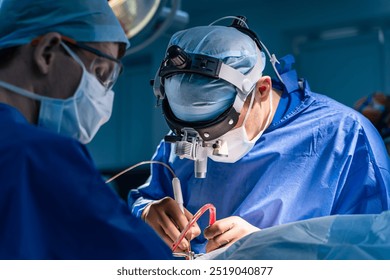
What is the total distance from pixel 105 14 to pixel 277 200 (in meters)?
0.87

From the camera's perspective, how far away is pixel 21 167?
4.09ft

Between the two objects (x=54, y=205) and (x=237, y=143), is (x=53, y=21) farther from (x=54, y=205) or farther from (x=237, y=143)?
(x=237, y=143)

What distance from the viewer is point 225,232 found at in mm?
2006

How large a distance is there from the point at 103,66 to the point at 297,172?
34.3 inches

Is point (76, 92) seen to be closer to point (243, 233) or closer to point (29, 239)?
point (29, 239)

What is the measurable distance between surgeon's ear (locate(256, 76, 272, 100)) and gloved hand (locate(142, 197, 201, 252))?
0.45 meters

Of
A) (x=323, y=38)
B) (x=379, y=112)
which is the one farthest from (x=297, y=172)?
(x=323, y=38)

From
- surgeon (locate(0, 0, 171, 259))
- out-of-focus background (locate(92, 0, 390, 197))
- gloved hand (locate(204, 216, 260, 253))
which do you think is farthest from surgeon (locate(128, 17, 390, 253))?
out-of-focus background (locate(92, 0, 390, 197))

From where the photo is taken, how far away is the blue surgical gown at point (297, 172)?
2125 millimetres

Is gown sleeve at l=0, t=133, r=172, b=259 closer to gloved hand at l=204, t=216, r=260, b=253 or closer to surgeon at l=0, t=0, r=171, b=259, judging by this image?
→ surgeon at l=0, t=0, r=171, b=259

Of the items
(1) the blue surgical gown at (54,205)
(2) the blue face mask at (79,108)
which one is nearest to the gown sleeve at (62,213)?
(1) the blue surgical gown at (54,205)

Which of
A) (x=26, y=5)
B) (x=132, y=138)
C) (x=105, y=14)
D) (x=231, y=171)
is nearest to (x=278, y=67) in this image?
(x=231, y=171)

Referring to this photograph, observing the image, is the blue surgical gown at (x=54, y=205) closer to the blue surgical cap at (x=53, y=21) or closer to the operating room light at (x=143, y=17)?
the blue surgical cap at (x=53, y=21)

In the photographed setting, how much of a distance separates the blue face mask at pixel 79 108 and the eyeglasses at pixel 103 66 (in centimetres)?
2
